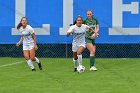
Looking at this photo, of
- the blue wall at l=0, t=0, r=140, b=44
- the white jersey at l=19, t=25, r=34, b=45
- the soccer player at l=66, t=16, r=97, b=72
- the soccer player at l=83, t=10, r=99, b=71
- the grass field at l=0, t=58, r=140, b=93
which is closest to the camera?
the grass field at l=0, t=58, r=140, b=93

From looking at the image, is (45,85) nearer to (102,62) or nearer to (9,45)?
(102,62)

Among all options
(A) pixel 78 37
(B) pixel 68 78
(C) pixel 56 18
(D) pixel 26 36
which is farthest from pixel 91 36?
(C) pixel 56 18

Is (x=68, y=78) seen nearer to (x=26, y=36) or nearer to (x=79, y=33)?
(x=79, y=33)

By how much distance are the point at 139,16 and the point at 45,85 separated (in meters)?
9.31

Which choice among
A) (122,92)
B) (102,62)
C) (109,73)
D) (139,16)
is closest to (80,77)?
(109,73)

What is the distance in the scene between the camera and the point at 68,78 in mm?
15258

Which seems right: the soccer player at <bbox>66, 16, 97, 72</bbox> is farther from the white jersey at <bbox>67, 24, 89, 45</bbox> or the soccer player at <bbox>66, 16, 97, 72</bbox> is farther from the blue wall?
the blue wall

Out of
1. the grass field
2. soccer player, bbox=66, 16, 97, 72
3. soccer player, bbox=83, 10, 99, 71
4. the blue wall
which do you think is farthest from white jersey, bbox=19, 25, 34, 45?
the blue wall

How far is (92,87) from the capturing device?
13164 millimetres

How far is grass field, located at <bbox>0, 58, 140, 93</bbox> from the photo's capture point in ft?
42.2

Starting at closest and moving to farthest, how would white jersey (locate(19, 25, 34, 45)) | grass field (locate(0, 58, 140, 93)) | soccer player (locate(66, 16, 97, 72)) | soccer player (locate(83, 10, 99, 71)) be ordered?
grass field (locate(0, 58, 140, 93)) < soccer player (locate(66, 16, 97, 72)) < white jersey (locate(19, 25, 34, 45)) < soccer player (locate(83, 10, 99, 71))

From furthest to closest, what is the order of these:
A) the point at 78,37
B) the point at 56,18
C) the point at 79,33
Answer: the point at 56,18 < the point at 78,37 < the point at 79,33

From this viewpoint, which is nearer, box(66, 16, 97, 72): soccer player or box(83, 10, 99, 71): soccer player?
box(66, 16, 97, 72): soccer player

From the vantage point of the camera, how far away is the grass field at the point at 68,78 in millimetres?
12859
